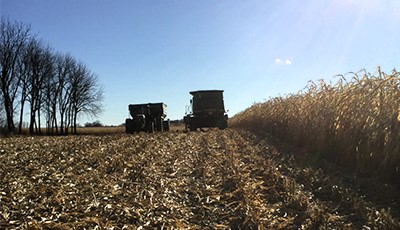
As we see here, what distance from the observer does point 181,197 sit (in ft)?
17.1

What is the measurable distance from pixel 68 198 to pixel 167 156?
457 centimetres

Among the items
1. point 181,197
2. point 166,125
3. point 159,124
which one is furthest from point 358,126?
point 166,125

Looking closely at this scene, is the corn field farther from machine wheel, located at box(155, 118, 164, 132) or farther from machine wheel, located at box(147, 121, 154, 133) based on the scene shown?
machine wheel, located at box(155, 118, 164, 132)

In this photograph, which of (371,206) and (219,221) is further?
(371,206)

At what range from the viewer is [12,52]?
130 feet

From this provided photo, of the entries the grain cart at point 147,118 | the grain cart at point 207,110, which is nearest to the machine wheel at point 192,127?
the grain cart at point 207,110

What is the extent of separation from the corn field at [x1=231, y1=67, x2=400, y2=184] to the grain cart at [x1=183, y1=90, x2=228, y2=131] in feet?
59.0

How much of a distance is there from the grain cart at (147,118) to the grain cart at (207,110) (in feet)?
9.49

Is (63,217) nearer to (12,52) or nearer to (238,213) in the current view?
(238,213)

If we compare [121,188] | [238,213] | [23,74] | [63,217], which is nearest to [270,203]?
[238,213]

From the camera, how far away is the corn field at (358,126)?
5.96 meters

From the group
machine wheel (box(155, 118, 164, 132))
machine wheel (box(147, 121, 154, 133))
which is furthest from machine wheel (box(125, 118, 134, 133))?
machine wheel (box(155, 118, 164, 132))

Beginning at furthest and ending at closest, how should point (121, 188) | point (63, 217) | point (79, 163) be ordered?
point (79, 163)
point (121, 188)
point (63, 217)

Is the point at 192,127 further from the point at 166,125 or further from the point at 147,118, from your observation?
the point at 166,125
